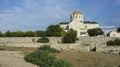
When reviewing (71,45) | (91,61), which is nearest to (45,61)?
(91,61)

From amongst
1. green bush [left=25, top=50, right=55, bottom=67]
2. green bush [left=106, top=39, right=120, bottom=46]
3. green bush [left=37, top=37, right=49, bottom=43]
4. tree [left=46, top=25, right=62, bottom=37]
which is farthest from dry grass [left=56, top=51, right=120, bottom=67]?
tree [left=46, top=25, right=62, bottom=37]

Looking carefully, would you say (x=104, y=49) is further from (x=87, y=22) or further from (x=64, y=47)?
(x=87, y=22)

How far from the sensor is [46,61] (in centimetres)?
2031

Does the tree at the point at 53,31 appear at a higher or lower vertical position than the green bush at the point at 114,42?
higher

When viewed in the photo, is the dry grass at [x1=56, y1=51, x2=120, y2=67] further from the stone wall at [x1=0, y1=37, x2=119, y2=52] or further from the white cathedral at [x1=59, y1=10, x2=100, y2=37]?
the white cathedral at [x1=59, y1=10, x2=100, y2=37]

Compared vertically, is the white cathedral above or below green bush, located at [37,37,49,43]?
above

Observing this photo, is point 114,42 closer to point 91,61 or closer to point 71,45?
point 71,45

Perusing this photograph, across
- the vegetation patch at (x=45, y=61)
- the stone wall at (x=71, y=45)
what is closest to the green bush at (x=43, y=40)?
the stone wall at (x=71, y=45)

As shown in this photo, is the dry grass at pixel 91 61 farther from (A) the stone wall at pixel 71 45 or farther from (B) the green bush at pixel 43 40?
(B) the green bush at pixel 43 40

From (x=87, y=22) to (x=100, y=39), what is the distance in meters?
41.1

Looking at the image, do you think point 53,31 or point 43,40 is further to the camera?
point 53,31

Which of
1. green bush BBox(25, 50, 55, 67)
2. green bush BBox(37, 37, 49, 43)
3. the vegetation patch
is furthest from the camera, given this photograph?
green bush BBox(37, 37, 49, 43)

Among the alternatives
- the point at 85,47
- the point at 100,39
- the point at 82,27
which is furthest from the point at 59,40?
the point at 82,27

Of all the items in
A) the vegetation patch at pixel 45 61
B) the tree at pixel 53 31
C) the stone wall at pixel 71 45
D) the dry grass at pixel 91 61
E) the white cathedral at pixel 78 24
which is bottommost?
the dry grass at pixel 91 61
